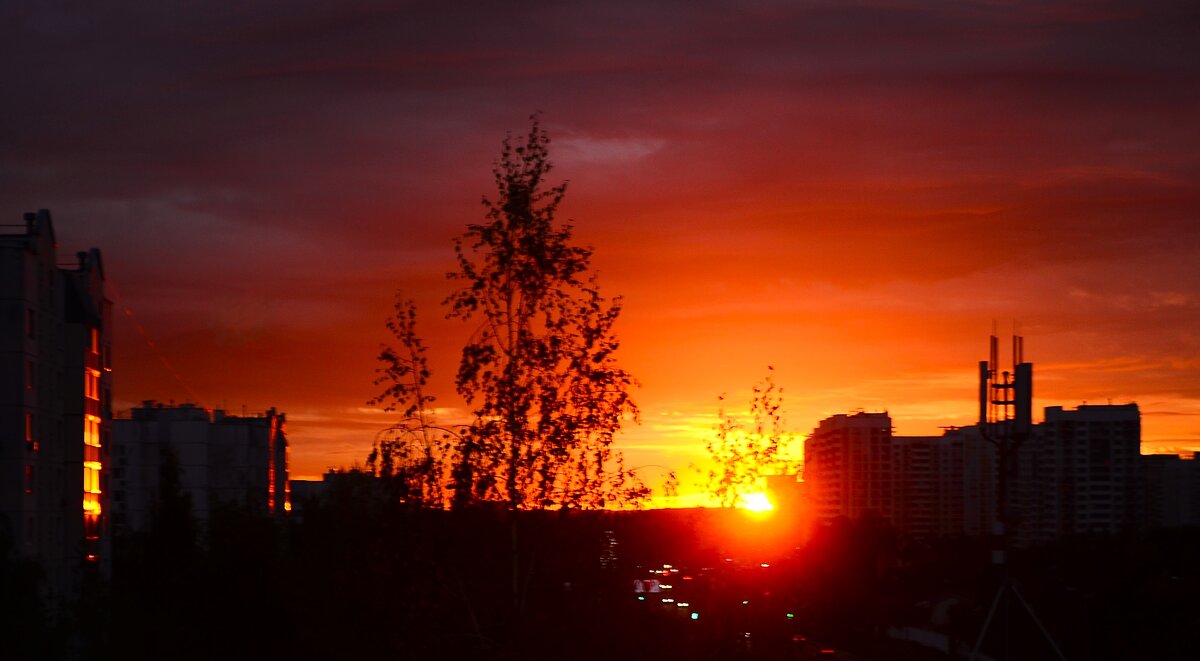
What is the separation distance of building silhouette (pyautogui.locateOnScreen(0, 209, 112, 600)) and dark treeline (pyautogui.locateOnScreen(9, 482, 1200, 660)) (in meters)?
3.83

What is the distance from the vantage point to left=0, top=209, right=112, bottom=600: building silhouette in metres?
48.2

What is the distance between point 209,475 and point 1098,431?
8860 centimetres

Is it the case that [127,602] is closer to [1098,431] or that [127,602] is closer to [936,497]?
[1098,431]

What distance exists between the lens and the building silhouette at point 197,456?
104m

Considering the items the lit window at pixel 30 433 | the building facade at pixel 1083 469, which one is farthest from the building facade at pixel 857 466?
the lit window at pixel 30 433

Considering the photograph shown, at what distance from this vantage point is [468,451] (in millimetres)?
16391

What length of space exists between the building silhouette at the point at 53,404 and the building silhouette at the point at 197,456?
39475 millimetres

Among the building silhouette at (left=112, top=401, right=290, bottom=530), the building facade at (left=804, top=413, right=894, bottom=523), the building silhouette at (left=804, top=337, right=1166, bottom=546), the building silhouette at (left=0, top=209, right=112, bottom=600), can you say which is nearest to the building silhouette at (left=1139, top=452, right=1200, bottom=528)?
the building silhouette at (left=804, top=337, right=1166, bottom=546)

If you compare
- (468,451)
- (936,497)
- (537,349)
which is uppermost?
(537,349)

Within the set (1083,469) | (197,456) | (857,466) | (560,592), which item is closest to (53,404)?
(560,592)

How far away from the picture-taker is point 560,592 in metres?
17.0

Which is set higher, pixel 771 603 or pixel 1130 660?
pixel 771 603

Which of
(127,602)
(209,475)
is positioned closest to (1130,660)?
(127,602)

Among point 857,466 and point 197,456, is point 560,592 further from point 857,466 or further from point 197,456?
point 857,466
